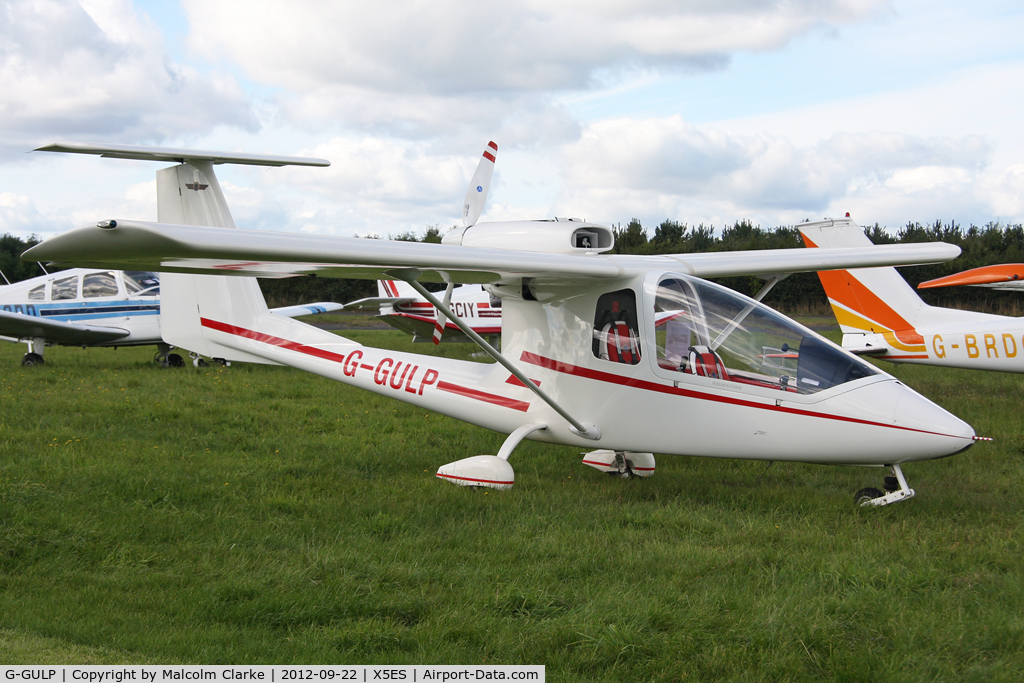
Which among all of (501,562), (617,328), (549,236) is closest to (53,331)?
(549,236)

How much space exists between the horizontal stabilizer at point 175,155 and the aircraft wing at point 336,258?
3.08 m

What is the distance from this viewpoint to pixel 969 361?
11.0 metres

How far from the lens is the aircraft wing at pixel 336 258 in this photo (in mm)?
4141

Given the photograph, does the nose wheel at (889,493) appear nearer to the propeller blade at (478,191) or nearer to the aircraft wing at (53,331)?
the propeller blade at (478,191)

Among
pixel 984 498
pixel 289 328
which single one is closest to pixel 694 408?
pixel 984 498

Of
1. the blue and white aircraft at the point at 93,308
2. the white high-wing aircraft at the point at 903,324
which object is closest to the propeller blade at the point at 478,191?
the white high-wing aircraft at the point at 903,324

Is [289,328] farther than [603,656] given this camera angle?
Yes

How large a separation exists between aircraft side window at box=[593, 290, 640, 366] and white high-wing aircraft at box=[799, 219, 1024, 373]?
6.26m

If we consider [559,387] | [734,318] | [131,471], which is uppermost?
[734,318]

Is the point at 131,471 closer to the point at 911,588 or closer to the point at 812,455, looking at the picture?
the point at 812,455

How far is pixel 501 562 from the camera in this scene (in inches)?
184

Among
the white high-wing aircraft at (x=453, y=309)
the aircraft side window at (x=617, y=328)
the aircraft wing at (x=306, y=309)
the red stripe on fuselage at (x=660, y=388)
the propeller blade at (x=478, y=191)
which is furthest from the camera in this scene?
the white high-wing aircraft at (x=453, y=309)

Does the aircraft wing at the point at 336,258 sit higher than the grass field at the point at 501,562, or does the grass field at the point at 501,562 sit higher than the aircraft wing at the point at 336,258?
the aircraft wing at the point at 336,258

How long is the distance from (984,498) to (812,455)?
5.78ft
